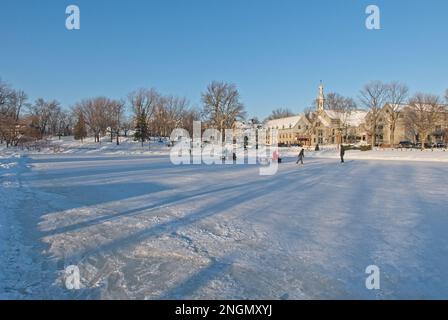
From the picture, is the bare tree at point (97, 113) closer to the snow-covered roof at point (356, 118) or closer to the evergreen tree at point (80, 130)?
the evergreen tree at point (80, 130)

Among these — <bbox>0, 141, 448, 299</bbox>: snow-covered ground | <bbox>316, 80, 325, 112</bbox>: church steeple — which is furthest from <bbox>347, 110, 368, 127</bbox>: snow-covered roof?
<bbox>0, 141, 448, 299</bbox>: snow-covered ground

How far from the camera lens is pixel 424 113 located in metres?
56.8

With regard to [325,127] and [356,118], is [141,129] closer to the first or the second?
[325,127]

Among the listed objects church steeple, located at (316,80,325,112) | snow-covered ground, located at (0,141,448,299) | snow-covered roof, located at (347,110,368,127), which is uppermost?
church steeple, located at (316,80,325,112)

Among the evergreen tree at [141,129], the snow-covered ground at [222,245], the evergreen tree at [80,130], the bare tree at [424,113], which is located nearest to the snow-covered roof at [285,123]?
the bare tree at [424,113]

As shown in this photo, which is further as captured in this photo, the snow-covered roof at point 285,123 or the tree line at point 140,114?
the snow-covered roof at point 285,123

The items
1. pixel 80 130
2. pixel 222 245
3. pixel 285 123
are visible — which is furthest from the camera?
pixel 285 123

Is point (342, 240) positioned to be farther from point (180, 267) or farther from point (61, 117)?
point (61, 117)

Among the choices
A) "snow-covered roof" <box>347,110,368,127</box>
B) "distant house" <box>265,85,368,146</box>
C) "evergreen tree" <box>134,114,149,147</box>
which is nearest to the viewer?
"evergreen tree" <box>134,114,149,147</box>

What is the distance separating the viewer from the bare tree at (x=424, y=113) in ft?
182

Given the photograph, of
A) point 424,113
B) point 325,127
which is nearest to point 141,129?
point 325,127

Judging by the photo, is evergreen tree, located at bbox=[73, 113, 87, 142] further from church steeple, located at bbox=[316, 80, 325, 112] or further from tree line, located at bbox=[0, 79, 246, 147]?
church steeple, located at bbox=[316, 80, 325, 112]

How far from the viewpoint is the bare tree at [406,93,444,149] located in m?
55.5
